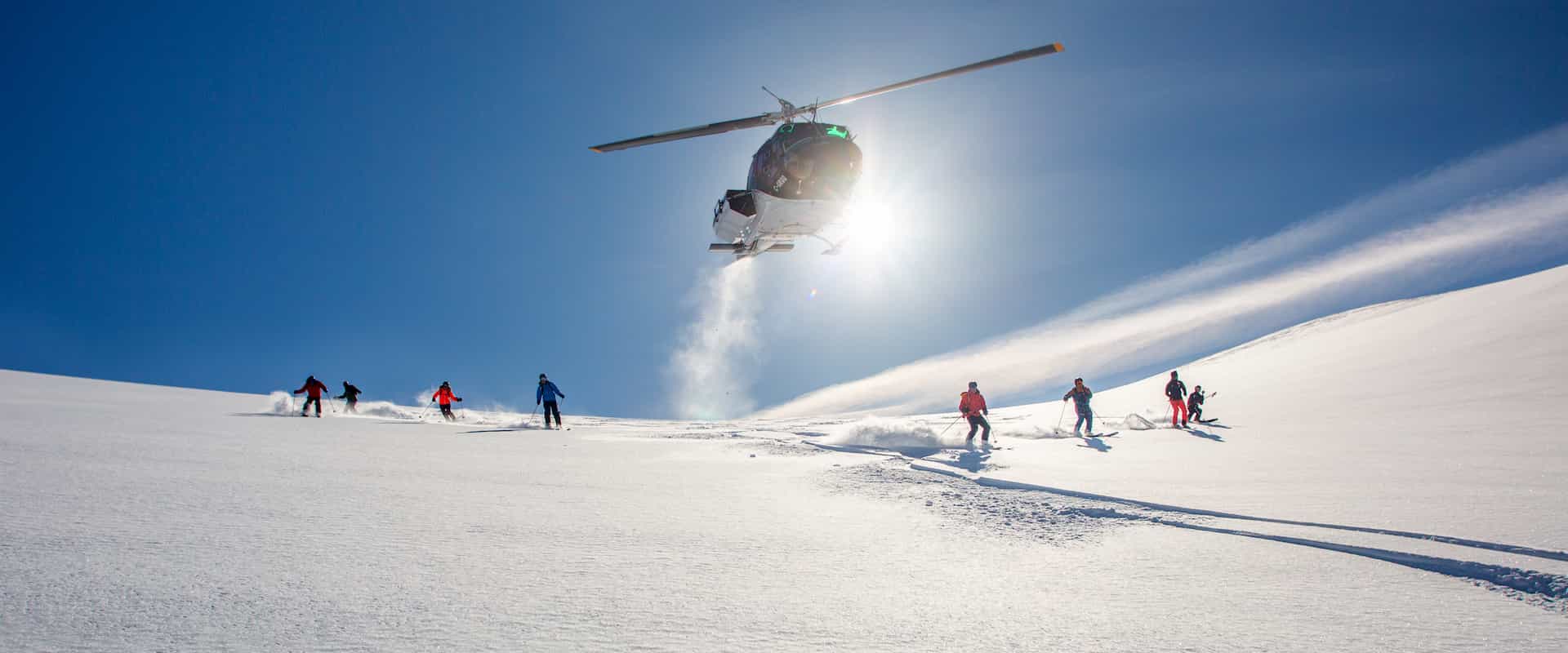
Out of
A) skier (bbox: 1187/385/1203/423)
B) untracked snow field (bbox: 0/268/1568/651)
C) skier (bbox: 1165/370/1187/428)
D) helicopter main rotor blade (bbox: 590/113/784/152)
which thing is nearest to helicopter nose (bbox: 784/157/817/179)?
helicopter main rotor blade (bbox: 590/113/784/152)

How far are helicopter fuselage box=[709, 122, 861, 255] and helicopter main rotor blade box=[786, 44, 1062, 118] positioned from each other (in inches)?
53.5

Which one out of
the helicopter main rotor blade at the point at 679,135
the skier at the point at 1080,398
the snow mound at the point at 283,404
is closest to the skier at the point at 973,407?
the skier at the point at 1080,398

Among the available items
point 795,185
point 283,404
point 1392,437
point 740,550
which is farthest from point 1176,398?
point 283,404

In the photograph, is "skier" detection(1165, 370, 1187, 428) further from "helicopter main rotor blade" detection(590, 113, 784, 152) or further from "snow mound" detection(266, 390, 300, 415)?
"snow mound" detection(266, 390, 300, 415)

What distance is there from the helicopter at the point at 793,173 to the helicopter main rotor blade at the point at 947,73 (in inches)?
0.7

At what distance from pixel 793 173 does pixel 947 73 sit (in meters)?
4.60

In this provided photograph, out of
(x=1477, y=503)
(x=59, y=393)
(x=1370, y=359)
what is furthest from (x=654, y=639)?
(x=1370, y=359)

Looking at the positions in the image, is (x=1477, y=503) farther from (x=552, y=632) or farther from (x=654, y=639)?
(x=552, y=632)

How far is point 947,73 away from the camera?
15555 millimetres

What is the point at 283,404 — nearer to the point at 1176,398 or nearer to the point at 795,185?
the point at 795,185

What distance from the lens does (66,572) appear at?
2223mm

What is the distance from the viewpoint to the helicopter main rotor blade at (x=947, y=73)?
1441 centimetres

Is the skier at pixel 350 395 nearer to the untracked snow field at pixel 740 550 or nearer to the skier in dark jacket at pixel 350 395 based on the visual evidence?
the skier in dark jacket at pixel 350 395

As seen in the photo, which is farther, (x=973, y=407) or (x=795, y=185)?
(x=795, y=185)
